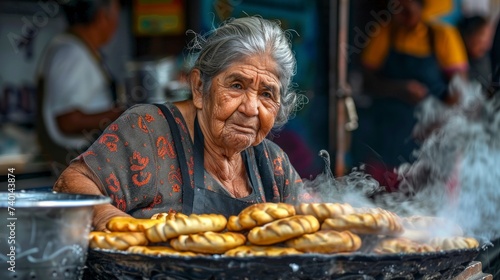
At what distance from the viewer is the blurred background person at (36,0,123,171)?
6008 millimetres

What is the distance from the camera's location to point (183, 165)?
10.7ft

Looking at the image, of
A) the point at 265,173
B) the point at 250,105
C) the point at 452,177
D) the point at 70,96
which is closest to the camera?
the point at 250,105

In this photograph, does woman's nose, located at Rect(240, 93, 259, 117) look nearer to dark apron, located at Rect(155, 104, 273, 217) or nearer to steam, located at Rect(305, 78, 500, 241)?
dark apron, located at Rect(155, 104, 273, 217)

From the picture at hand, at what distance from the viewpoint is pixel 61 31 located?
6.07 m

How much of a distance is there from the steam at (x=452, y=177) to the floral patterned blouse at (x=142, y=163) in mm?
515

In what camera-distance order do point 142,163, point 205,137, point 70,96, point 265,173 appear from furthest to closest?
1. point 70,96
2. point 265,173
3. point 205,137
4. point 142,163

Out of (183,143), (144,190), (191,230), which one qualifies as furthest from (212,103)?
(191,230)

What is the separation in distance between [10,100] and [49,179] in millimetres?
631

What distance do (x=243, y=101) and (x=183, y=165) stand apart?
0.34 metres

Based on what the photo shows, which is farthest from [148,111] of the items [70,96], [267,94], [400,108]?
[400,108]

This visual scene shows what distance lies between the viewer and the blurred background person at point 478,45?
6.08m

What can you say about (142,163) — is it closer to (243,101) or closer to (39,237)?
(243,101)

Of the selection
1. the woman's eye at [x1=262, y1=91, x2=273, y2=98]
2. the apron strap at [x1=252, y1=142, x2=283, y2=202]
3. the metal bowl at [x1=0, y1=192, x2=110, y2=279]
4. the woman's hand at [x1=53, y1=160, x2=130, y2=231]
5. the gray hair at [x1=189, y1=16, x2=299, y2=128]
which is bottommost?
the apron strap at [x1=252, y1=142, x2=283, y2=202]

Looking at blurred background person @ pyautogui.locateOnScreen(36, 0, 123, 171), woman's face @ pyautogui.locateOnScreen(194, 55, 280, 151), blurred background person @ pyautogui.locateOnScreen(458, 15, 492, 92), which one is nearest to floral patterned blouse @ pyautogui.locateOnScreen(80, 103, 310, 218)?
woman's face @ pyautogui.locateOnScreen(194, 55, 280, 151)
